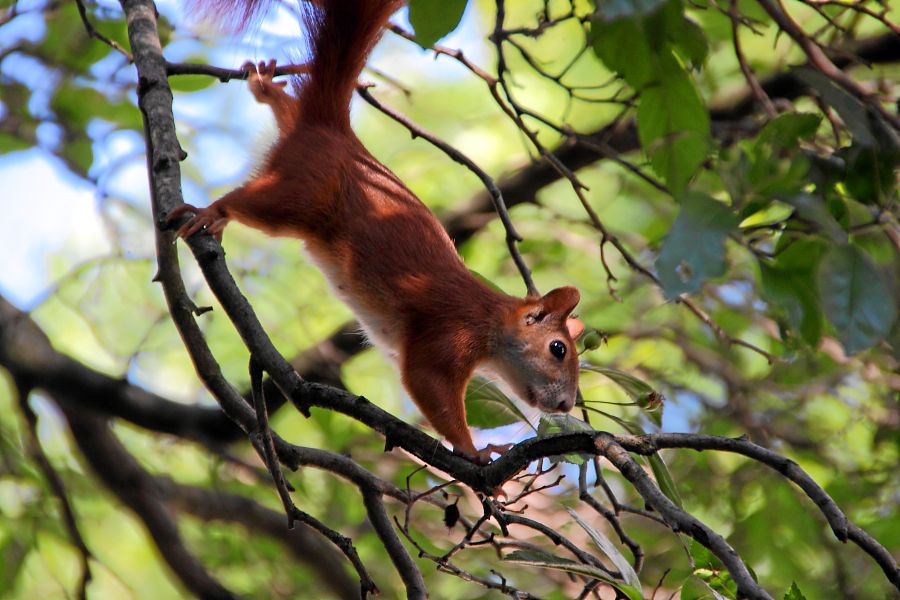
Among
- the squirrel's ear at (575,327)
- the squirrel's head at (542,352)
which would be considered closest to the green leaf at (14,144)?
the squirrel's head at (542,352)

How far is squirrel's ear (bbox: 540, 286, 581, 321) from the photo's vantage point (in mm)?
2664

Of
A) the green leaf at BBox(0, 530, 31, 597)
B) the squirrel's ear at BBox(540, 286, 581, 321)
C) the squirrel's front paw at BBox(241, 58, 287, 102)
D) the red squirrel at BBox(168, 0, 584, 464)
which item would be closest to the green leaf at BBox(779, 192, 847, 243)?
the red squirrel at BBox(168, 0, 584, 464)

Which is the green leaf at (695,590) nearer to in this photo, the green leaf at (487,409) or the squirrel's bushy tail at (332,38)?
the green leaf at (487,409)

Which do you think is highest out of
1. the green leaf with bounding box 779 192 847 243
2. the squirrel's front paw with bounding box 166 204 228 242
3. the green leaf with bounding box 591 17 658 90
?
the green leaf with bounding box 591 17 658 90

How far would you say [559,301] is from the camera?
8.79 ft

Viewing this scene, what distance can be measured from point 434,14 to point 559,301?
1157 millimetres

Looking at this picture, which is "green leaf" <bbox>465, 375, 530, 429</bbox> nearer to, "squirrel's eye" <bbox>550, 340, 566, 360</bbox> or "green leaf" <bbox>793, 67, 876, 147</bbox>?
"squirrel's eye" <bbox>550, 340, 566, 360</bbox>

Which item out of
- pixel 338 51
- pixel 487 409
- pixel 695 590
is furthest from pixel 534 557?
pixel 338 51

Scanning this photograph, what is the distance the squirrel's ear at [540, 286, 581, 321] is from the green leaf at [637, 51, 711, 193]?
0.53 m

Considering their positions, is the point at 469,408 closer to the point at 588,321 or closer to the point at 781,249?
the point at 781,249

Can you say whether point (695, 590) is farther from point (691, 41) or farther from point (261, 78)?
point (261, 78)

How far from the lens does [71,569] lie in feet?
13.9

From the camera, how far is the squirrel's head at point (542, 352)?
2.65m

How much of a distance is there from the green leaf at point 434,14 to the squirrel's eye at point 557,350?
3.88ft
